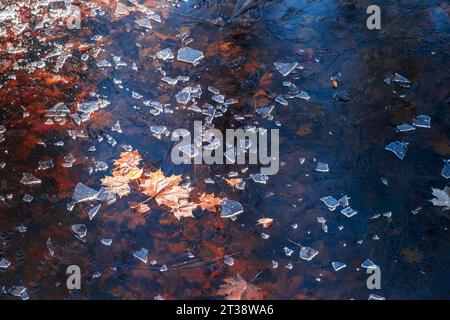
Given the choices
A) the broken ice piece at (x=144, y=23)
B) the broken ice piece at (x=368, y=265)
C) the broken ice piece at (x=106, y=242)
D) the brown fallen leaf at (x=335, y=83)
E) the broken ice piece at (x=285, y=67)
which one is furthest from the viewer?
the broken ice piece at (x=144, y=23)

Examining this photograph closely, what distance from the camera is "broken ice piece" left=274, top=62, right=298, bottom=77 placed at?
14.8 ft

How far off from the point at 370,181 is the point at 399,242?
0.55 m

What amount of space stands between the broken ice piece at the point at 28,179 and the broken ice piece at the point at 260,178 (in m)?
1.66

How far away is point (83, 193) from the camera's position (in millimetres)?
3582

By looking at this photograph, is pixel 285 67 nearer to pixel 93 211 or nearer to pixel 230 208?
pixel 230 208

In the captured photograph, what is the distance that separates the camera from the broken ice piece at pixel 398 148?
150 inches

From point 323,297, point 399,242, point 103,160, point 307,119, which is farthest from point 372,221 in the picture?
point 103,160

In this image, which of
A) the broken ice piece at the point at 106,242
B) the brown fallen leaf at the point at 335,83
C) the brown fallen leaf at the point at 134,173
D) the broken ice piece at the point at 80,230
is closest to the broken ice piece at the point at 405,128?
the brown fallen leaf at the point at 335,83

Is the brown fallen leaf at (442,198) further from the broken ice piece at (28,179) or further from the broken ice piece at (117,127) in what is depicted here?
the broken ice piece at (28,179)

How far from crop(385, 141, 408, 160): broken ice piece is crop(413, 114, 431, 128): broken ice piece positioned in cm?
26

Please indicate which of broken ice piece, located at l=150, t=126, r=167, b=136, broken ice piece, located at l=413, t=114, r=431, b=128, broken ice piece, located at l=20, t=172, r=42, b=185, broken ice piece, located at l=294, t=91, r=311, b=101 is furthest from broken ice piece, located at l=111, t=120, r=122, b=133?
broken ice piece, located at l=413, t=114, r=431, b=128

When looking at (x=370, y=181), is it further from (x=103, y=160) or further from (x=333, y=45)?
(x=103, y=160)

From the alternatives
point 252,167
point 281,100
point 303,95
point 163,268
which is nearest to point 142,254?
point 163,268

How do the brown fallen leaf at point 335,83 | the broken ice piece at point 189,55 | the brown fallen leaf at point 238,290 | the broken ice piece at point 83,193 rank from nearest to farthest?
the brown fallen leaf at point 238,290, the broken ice piece at point 83,193, the brown fallen leaf at point 335,83, the broken ice piece at point 189,55
